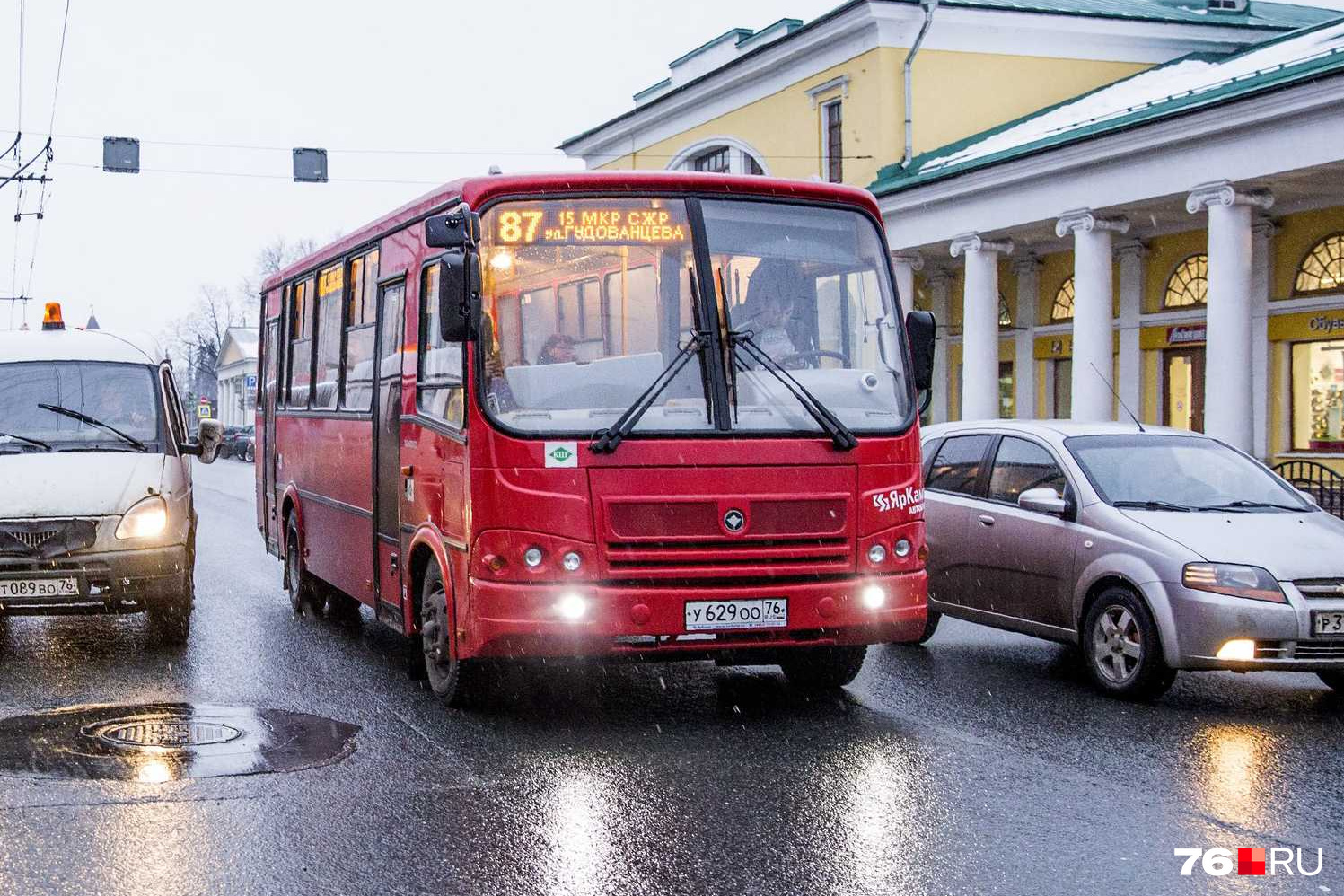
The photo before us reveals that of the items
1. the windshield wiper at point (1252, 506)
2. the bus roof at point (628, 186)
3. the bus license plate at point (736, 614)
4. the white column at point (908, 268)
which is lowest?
the bus license plate at point (736, 614)

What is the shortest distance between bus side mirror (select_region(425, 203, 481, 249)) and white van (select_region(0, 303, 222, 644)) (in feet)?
11.9

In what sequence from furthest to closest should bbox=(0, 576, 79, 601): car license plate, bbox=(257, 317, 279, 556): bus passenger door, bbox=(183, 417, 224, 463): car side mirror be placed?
bbox=(257, 317, 279, 556): bus passenger door < bbox=(183, 417, 224, 463): car side mirror < bbox=(0, 576, 79, 601): car license plate

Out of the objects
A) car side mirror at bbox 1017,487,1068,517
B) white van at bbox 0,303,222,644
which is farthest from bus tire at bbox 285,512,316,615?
car side mirror at bbox 1017,487,1068,517

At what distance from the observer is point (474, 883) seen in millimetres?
5031

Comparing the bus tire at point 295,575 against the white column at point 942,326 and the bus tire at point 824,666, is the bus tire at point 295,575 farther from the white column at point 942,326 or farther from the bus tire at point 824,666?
the white column at point 942,326

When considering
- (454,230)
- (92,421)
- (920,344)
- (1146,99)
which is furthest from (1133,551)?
(1146,99)

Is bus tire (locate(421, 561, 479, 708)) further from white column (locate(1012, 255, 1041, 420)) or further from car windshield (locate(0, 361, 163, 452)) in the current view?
white column (locate(1012, 255, 1041, 420))

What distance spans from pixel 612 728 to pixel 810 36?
29809 millimetres

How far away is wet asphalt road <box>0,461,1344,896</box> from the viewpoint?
17.0 ft

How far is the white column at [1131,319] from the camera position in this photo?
28281 mm

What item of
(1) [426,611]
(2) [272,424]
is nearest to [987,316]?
(2) [272,424]

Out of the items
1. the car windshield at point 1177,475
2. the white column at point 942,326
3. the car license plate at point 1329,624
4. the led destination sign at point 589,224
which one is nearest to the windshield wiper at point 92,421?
the led destination sign at point 589,224

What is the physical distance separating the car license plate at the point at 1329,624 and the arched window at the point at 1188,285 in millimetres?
19734

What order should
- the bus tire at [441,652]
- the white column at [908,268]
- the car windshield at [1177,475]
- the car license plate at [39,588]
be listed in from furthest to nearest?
the white column at [908,268] → the car license plate at [39,588] → the car windshield at [1177,475] → the bus tire at [441,652]
